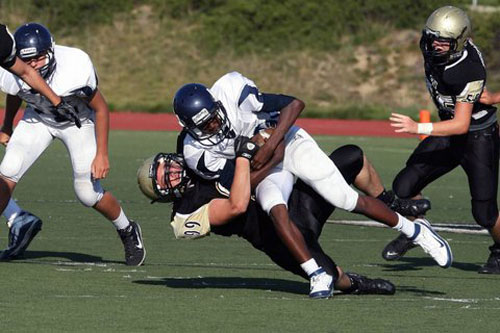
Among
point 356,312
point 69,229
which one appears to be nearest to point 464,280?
point 356,312

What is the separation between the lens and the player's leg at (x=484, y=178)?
27.1 ft

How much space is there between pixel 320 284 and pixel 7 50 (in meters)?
2.40

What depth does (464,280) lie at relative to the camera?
7.83 metres

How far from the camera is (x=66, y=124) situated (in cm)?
812

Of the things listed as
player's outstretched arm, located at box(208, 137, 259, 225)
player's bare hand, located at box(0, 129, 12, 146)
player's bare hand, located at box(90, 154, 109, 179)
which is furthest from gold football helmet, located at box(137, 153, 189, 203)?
player's bare hand, located at box(0, 129, 12, 146)

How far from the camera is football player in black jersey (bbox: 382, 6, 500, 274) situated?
793 cm

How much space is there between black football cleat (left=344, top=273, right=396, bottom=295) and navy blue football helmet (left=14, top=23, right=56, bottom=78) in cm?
244

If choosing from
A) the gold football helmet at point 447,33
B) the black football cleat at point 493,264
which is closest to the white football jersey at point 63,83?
the gold football helmet at point 447,33

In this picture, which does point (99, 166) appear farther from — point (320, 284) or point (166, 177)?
point (320, 284)

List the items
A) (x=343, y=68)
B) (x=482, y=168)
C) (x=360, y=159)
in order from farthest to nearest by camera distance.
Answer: (x=343, y=68), (x=482, y=168), (x=360, y=159)

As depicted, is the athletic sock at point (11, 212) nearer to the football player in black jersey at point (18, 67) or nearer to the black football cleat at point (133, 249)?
the black football cleat at point (133, 249)

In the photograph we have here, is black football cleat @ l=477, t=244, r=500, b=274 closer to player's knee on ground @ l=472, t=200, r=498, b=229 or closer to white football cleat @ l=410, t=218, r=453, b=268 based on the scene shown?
player's knee on ground @ l=472, t=200, r=498, b=229

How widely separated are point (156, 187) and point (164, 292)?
0.62 meters

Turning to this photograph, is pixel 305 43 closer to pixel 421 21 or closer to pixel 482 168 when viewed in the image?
pixel 421 21
